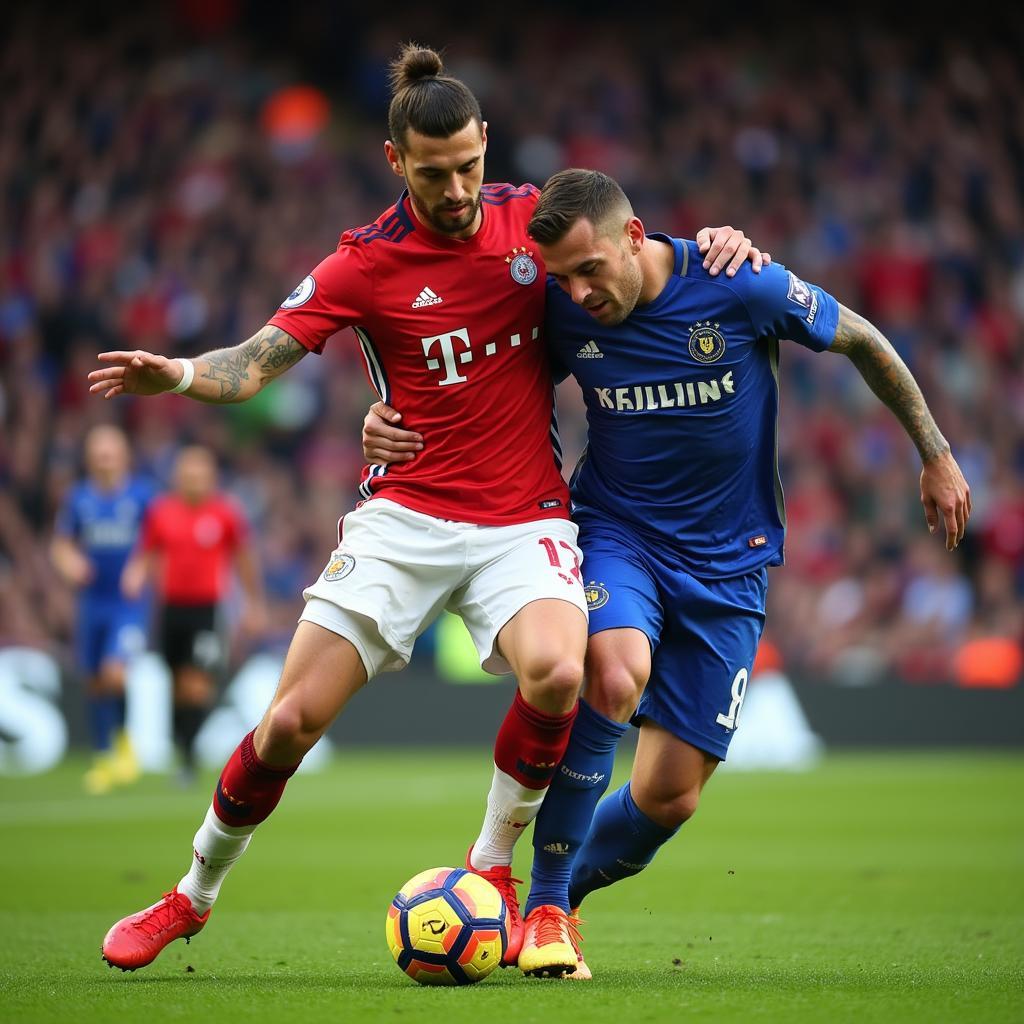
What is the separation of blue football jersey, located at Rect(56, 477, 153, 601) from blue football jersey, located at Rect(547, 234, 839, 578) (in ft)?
28.0

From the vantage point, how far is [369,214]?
20.8 m

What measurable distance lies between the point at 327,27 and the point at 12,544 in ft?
34.8

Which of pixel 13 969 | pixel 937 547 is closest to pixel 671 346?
pixel 13 969

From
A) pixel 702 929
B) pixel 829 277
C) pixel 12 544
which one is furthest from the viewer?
pixel 829 277

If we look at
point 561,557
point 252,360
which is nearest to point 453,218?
point 252,360

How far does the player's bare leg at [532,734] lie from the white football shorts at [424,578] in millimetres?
95

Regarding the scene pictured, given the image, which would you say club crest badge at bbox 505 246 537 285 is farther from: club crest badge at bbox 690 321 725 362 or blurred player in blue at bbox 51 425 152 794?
blurred player in blue at bbox 51 425 152 794

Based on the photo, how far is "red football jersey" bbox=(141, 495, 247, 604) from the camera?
13219mm

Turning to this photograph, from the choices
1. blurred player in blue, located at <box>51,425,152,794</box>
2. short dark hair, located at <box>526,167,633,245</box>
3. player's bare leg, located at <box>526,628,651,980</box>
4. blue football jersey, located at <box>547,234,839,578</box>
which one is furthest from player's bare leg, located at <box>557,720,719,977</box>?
blurred player in blue, located at <box>51,425,152,794</box>

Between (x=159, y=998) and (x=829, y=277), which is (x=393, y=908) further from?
(x=829, y=277)

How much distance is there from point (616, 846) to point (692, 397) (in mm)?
1520

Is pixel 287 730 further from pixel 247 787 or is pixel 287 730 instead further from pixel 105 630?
pixel 105 630

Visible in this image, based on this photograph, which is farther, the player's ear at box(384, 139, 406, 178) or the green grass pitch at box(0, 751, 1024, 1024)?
the player's ear at box(384, 139, 406, 178)

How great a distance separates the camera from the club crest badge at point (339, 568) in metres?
5.36
